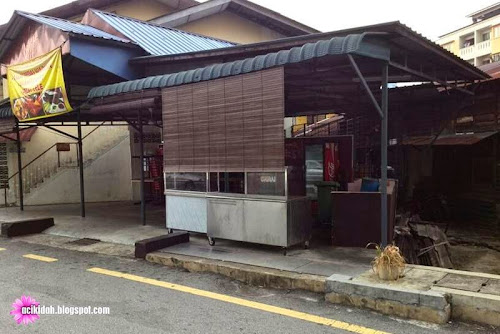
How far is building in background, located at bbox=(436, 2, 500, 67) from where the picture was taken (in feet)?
134

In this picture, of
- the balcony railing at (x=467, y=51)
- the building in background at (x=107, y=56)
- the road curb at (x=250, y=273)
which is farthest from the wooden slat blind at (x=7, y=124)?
the balcony railing at (x=467, y=51)

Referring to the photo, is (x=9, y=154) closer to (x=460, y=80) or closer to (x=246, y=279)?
(x=246, y=279)

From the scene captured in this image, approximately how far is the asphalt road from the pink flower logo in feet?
0.24

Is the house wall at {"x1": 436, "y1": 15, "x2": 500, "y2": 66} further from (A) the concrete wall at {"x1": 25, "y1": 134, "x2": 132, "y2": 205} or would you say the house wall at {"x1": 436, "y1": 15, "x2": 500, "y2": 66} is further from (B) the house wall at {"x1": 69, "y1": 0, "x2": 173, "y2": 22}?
(A) the concrete wall at {"x1": 25, "y1": 134, "x2": 132, "y2": 205}

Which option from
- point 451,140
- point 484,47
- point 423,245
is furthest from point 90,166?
point 484,47

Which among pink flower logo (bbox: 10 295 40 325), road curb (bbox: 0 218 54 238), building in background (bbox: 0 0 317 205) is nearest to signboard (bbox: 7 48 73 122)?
building in background (bbox: 0 0 317 205)

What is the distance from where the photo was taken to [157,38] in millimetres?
12648

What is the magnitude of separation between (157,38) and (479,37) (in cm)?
4355

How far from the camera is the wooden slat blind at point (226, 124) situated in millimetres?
6699

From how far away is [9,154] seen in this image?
1579 cm

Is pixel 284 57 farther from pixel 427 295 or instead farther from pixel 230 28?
pixel 230 28

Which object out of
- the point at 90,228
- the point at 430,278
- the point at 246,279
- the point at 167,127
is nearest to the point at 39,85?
the point at 90,228

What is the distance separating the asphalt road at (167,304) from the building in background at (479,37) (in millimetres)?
41272

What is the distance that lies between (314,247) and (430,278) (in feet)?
8.22
